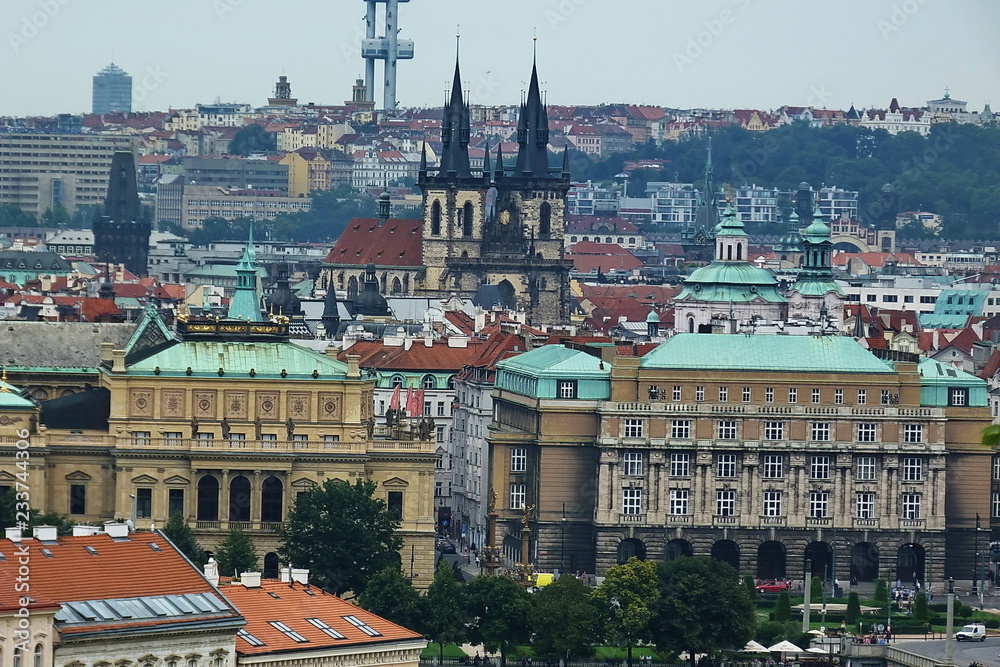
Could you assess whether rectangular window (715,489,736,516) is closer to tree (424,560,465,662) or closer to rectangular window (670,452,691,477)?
rectangular window (670,452,691,477)

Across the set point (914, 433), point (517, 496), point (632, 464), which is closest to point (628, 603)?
point (632, 464)

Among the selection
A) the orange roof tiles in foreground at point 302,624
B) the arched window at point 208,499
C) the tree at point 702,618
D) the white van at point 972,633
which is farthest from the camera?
the arched window at point 208,499

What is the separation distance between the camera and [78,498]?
11962 centimetres

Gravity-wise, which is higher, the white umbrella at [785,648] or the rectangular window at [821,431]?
the rectangular window at [821,431]

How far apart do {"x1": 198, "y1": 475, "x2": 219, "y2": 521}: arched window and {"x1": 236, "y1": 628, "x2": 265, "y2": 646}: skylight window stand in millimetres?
38216

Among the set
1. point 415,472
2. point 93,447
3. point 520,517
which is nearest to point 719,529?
point 520,517

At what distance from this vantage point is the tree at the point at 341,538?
110 m

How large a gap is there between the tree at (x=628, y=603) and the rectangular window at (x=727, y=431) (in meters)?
25.4

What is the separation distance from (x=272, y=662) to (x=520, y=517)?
52.1m

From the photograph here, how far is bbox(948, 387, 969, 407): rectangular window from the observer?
134500mm

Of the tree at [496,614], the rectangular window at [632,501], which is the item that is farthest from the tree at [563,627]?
the rectangular window at [632,501]

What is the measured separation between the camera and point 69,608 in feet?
248

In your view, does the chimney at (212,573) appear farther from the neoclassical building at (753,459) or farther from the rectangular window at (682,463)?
the rectangular window at (682,463)

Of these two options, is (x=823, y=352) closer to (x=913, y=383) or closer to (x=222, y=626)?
(x=913, y=383)
